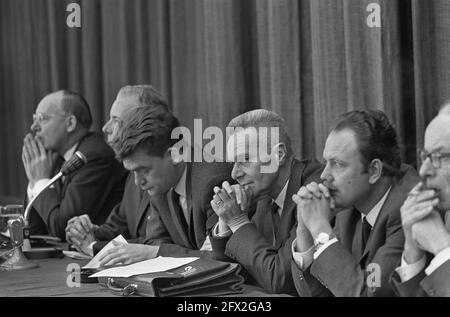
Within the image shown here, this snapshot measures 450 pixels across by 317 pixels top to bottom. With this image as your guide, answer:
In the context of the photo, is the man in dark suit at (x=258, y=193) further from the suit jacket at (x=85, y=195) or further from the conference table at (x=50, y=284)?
the suit jacket at (x=85, y=195)

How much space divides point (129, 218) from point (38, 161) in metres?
0.69

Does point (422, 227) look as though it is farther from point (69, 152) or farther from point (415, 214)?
point (69, 152)

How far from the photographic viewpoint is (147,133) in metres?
3.09

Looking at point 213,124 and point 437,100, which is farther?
point 213,124

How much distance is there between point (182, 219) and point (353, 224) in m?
0.88

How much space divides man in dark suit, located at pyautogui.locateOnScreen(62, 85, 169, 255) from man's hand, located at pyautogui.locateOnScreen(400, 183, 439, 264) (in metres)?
1.36

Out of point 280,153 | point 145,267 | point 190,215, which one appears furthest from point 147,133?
point 145,267

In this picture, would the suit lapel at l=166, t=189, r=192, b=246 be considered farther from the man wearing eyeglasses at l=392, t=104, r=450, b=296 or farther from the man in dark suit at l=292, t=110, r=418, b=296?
the man wearing eyeglasses at l=392, t=104, r=450, b=296

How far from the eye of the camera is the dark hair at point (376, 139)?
239cm

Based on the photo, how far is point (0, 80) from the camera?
17.8 feet

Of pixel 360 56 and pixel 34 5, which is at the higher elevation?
pixel 34 5

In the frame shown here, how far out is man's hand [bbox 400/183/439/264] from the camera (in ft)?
6.83
